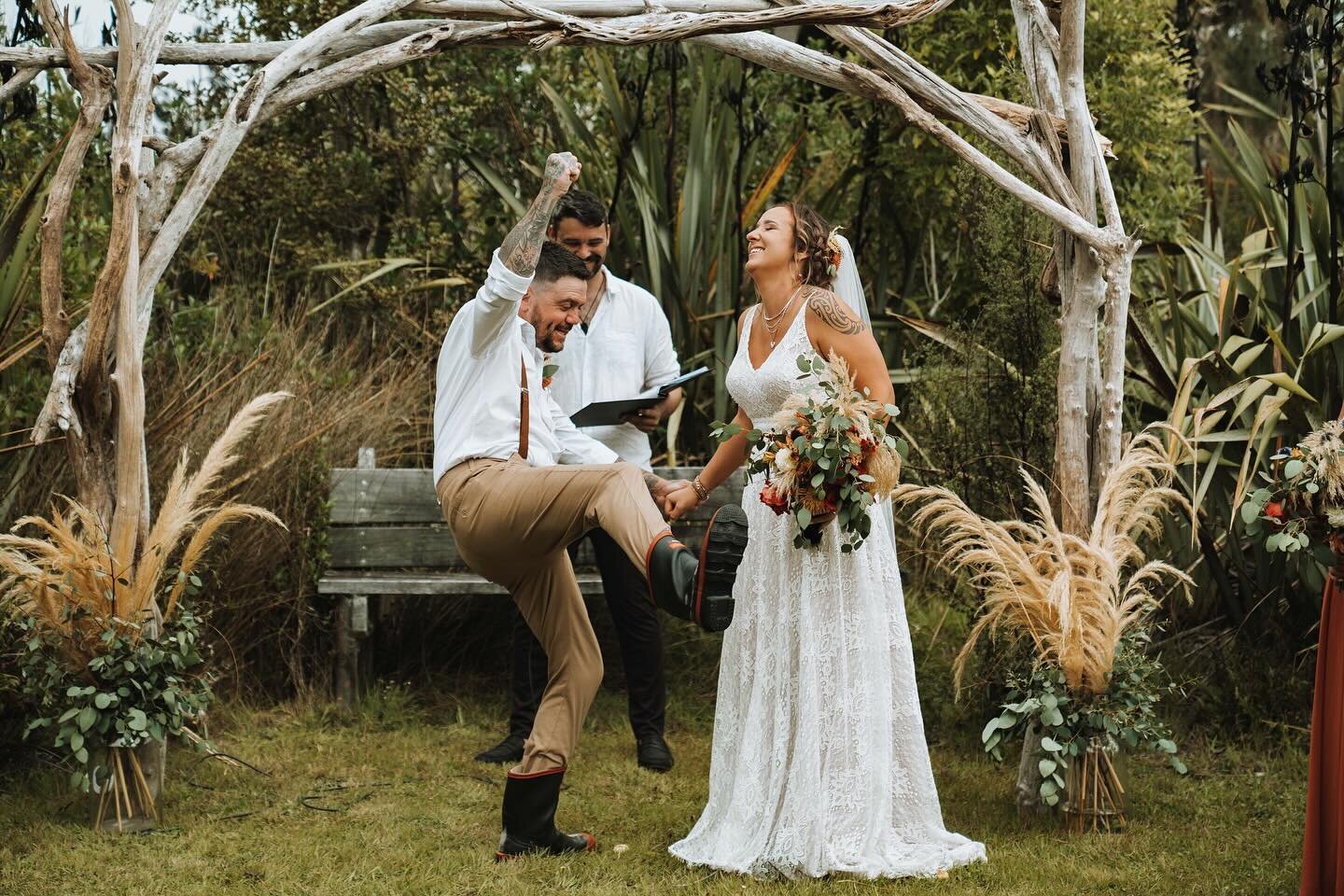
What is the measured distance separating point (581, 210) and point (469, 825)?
2239 mm

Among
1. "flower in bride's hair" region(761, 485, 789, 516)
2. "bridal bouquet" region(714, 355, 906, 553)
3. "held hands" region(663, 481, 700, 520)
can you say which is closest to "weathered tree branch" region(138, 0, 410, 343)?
"held hands" region(663, 481, 700, 520)

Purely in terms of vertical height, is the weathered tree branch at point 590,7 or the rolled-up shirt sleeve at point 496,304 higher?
the weathered tree branch at point 590,7

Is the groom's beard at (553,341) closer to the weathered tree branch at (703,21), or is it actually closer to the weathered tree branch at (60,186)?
the weathered tree branch at (703,21)

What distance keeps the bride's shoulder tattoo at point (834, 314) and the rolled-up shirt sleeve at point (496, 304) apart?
0.89m

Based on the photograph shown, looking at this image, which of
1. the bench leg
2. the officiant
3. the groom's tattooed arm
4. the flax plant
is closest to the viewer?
the groom's tattooed arm

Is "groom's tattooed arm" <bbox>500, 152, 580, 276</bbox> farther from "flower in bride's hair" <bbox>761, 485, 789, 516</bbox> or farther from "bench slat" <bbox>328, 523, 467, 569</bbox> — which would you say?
"bench slat" <bbox>328, 523, 467, 569</bbox>

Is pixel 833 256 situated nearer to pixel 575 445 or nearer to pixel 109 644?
pixel 575 445

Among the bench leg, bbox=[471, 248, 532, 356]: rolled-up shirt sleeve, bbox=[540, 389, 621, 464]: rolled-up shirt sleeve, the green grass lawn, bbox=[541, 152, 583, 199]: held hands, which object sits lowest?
the green grass lawn

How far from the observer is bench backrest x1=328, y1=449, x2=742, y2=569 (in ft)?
20.0

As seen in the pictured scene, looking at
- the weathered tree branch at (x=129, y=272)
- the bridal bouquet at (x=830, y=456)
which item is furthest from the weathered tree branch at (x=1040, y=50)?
the weathered tree branch at (x=129, y=272)

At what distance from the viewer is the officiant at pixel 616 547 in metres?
5.49

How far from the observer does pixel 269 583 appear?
20.6 ft

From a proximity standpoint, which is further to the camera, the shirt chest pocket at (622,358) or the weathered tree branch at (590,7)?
the shirt chest pocket at (622,358)

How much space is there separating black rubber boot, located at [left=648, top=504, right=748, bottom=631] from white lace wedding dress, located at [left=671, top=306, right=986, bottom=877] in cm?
72
